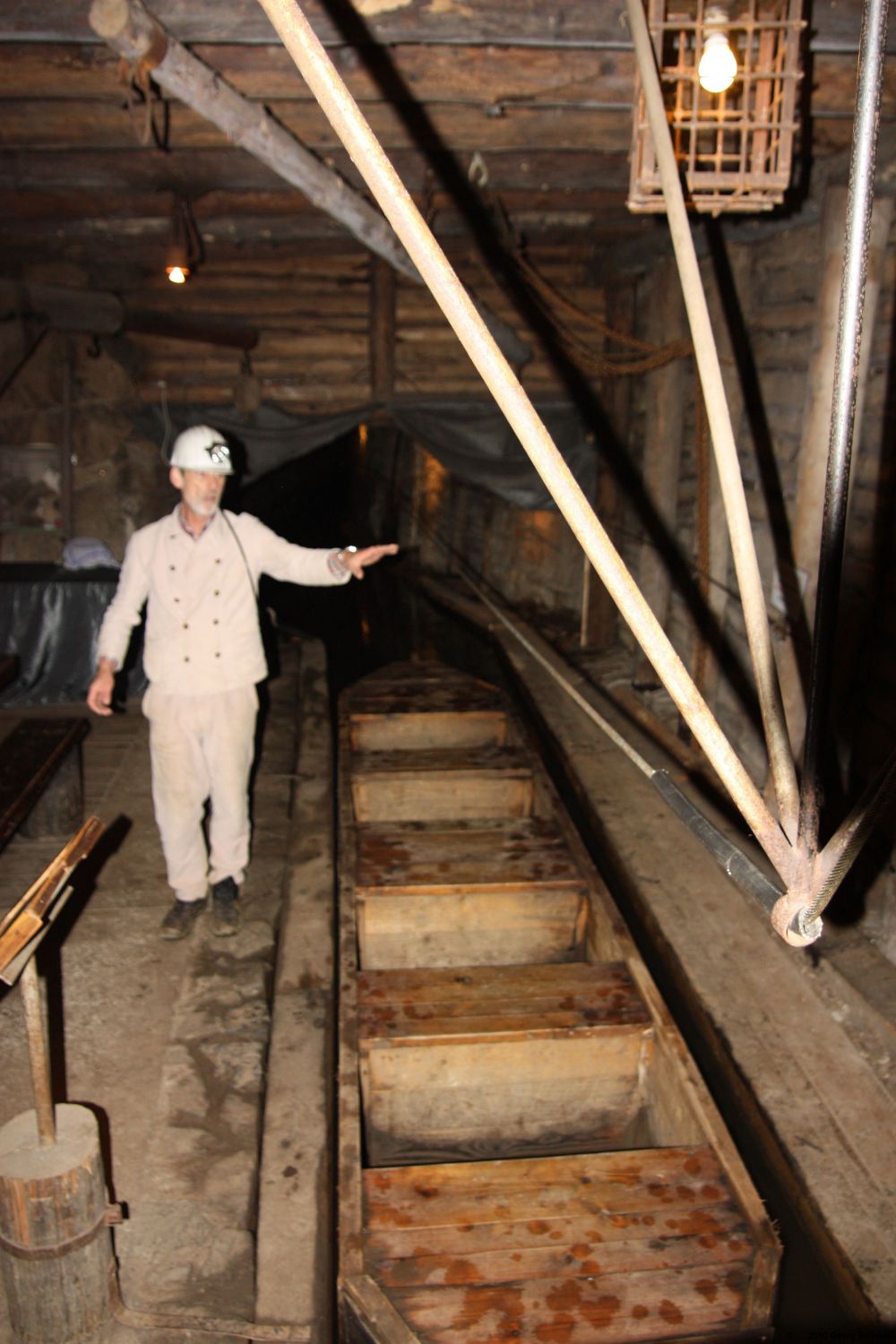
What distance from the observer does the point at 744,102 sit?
12.2 ft

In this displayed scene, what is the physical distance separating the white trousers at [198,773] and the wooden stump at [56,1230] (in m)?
1.91

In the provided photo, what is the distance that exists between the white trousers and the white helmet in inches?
38.4

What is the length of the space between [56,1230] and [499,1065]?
173 cm

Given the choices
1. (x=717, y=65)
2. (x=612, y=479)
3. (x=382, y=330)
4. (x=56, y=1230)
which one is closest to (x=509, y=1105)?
(x=56, y=1230)

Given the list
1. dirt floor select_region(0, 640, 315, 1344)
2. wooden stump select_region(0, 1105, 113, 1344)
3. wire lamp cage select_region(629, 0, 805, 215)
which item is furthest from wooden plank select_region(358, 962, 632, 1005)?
wire lamp cage select_region(629, 0, 805, 215)

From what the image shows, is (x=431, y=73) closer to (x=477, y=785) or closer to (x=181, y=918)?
(x=477, y=785)

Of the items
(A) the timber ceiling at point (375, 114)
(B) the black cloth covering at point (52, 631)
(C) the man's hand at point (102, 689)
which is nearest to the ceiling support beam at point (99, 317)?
(A) the timber ceiling at point (375, 114)

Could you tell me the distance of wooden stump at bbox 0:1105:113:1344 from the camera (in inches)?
90.9

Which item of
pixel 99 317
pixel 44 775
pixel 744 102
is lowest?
pixel 44 775

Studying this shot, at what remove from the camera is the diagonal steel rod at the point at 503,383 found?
1.37 m

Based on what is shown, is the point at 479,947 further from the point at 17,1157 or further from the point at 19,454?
the point at 19,454

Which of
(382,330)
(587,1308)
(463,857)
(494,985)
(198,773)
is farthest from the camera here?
(382,330)

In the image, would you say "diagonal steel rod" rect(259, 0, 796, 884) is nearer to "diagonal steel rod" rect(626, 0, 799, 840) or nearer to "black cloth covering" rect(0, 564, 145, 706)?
"diagonal steel rod" rect(626, 0, 799, 840)

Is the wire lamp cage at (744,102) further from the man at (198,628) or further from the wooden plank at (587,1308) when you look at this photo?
the wooden plank at (587,1308)
